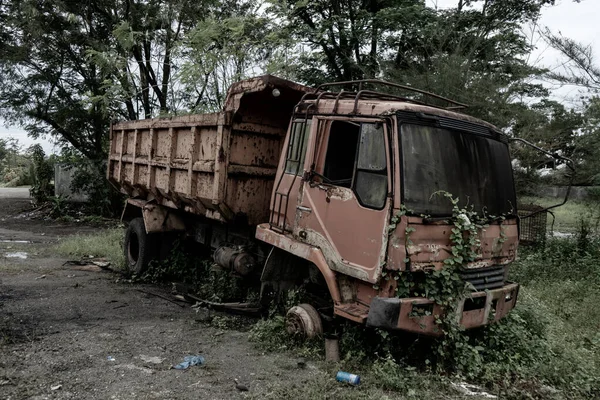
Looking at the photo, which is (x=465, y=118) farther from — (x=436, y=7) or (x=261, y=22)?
(x=436, y=7)

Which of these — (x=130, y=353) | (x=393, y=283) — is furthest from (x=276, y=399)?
(x=130, y=353)

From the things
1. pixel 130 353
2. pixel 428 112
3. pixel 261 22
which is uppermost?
pixel 261 22

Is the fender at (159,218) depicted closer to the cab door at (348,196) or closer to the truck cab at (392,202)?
the truck cab at (392,202)

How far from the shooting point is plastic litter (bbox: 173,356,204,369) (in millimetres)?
4305

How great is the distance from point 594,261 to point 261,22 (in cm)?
764

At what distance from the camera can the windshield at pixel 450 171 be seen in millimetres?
4109

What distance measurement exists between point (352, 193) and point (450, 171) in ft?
2.74

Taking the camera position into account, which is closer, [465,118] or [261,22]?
[465,118]

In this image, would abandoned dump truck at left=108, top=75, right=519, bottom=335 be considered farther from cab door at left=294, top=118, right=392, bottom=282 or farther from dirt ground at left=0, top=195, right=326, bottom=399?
dirt ground at left=0, top=195, right=326, bottom=399

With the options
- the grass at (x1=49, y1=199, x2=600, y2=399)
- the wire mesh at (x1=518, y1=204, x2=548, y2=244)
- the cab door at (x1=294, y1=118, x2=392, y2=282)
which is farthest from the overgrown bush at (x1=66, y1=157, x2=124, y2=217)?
the cab door at (x1=294, y1=118, x2=392, y2=282)

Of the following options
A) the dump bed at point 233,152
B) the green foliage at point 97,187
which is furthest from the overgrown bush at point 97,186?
the dump bed at point 233,152

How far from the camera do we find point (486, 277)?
4.49 metres

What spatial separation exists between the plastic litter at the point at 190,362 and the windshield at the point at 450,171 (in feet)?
7.19

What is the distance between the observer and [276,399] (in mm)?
3664
